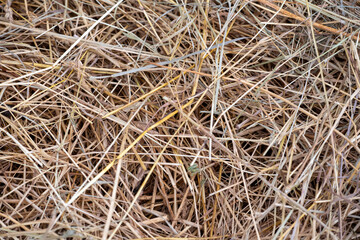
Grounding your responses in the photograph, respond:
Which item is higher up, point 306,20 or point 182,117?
point 306,20

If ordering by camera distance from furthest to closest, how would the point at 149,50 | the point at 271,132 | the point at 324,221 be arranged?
the point at 149,50
the point at 271,132
the point at 324,221

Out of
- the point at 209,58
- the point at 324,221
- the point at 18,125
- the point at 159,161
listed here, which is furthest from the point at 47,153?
the point at 324,221

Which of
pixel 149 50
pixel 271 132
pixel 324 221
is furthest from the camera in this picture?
pixel 149 50

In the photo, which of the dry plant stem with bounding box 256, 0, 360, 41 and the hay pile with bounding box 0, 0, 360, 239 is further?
the dry plant stem with bounding box 256, 0, 360, 41

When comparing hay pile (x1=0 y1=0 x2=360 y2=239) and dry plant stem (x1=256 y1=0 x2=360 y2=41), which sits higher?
dry plant stem (x1=256 y1=0 x2=360 y2=41)

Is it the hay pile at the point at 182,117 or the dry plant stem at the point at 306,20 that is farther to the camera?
the dry plant stem at the point at 306,20

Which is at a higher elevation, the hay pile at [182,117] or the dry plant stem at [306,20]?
the dry plant stem at [306,20]

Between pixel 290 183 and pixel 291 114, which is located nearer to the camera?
pixel 290 183

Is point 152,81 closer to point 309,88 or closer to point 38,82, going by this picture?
point 38,82
